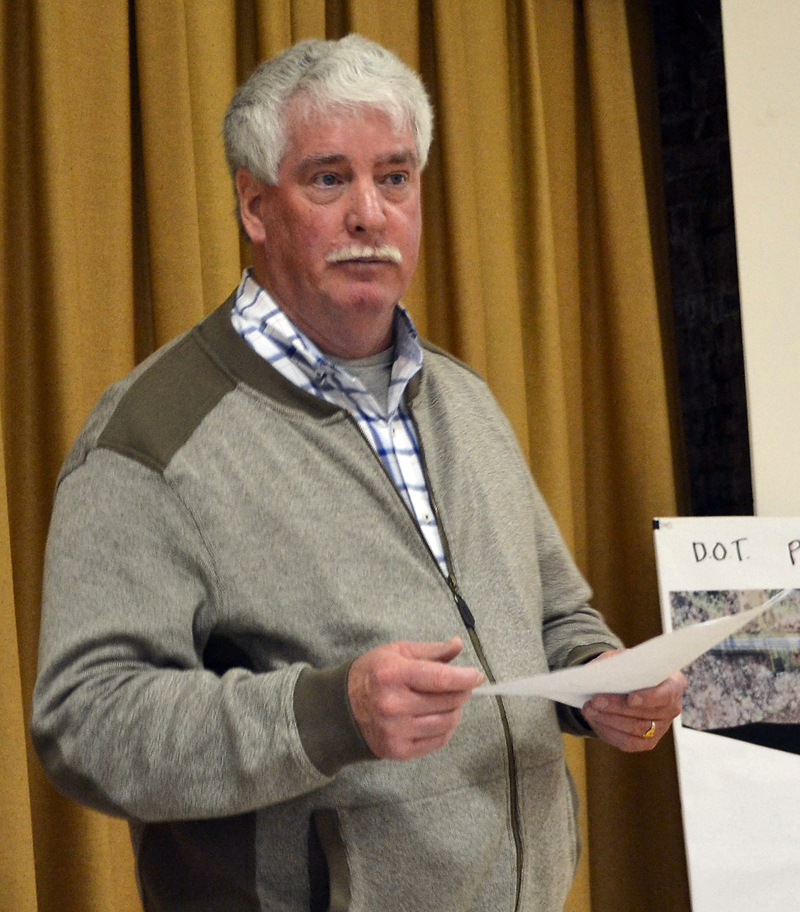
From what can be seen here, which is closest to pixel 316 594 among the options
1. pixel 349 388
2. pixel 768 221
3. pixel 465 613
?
pixel 465 613

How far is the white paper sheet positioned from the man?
0.08 m

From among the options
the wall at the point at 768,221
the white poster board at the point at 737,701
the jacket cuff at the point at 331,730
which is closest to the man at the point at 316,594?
the jacket cuff at the point at 331,730

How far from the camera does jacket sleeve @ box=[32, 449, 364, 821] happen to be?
105cm

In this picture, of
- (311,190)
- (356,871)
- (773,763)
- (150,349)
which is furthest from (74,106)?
(773,763)

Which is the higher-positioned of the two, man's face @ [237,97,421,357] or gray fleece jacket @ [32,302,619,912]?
man's face @ [237,97,421,357]

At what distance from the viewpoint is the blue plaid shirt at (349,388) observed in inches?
53.1

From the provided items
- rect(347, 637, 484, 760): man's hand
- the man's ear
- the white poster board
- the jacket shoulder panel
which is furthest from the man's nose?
the white poster board

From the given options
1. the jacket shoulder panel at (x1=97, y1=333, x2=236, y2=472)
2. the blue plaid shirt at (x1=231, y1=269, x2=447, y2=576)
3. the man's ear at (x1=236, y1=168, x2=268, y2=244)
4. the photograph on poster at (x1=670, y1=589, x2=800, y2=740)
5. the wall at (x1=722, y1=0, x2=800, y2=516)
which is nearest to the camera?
the jacket shoulder panel at (x1=97, y1=333, x2=236, y2=472)

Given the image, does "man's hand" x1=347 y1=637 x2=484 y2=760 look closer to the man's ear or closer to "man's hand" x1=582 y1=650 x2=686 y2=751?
"man's hand" x1=582 y1=650 x2=686 y2=751

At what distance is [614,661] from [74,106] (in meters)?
1.51

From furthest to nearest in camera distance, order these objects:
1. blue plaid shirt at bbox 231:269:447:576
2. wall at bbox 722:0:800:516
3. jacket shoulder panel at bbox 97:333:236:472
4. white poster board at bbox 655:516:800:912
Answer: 1. wall at bbox 722:0:800:516
2. white poster board at bbox 655:516:800:912
3. blue plaid shirt at bbox 231:269:447:576
4. jacket shoulder panel at bbox 97:333:236:472

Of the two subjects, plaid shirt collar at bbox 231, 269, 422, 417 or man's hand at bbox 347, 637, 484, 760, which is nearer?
man's hand at bbox 347, 637, 484, 760

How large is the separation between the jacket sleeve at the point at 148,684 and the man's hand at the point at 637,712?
0.38 meters

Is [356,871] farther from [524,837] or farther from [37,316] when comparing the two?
[37,316]
